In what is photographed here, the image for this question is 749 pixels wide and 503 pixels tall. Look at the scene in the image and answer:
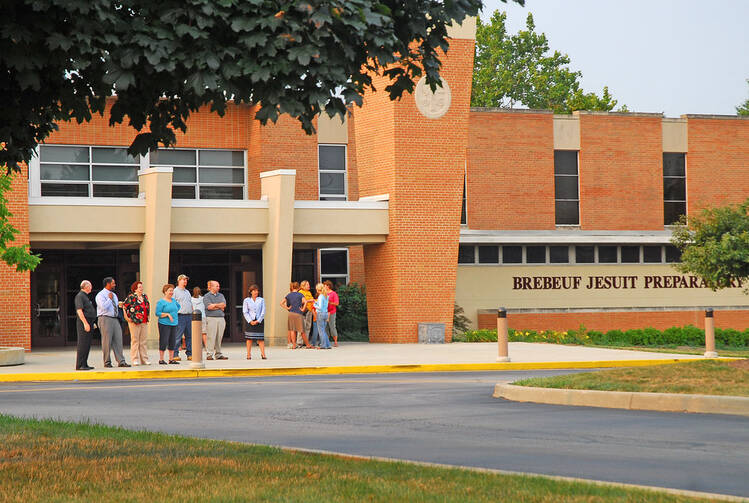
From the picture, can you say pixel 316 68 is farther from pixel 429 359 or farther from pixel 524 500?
pixel 429 359

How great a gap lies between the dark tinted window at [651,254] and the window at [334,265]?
11.6 metres

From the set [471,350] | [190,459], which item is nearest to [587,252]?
[471,350]

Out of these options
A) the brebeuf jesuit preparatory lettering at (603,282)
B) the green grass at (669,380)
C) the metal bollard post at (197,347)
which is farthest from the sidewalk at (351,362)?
the brebeuf jesuit preparatory lettering at (603,282)

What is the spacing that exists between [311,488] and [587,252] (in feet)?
113

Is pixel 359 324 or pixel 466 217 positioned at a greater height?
pixel 466 217

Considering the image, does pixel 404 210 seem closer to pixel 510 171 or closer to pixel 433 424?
pixel 510 171

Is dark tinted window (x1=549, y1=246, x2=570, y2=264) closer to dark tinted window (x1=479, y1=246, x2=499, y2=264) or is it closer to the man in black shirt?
dark tinted window (x1=479, y1=246, x2=499, y2=264)

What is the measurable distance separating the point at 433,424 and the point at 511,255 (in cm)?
2809

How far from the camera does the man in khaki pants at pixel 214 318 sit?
24375 mm

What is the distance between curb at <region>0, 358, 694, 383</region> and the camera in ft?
69.9

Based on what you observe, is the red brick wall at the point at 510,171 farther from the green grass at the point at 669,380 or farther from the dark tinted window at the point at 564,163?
the green grass at the point at 669,380

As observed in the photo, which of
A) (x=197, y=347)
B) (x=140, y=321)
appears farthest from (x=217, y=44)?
(x=140, y=321)

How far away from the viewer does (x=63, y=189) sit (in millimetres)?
36438

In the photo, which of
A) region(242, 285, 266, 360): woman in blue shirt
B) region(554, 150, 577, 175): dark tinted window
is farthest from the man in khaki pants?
region(554, 150, 577, 175): dark tinted window
